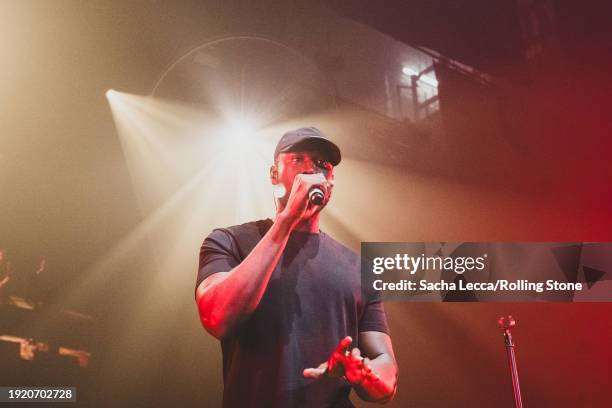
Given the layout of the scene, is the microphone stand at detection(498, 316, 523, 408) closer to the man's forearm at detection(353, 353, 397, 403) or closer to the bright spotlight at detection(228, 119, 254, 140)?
the man's forearm at detection(353, 353, 397, 403)

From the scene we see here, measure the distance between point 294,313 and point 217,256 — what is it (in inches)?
13.5

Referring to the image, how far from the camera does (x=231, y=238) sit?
6.07 ft

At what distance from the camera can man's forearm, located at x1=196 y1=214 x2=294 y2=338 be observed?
1.53 metres

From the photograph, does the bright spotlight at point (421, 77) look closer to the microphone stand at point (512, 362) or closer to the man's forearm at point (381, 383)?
the microphone stand at point (512, 362)

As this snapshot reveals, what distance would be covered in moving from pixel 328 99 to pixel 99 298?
150cm

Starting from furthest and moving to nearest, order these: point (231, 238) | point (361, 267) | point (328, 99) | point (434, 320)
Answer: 1. point (328, 99)
2. point (434, 320)
3. point (361, 267)
4. point (231, 238)

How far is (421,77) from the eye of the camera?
265cm

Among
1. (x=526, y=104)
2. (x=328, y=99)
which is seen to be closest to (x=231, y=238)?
(x=328, y=99)

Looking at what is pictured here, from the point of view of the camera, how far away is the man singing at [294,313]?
5.11 feet

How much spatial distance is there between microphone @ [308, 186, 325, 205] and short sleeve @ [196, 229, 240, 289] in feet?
1.23

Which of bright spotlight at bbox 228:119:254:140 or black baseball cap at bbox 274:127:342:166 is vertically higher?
bright spotlight at bbox 228:119:254:140

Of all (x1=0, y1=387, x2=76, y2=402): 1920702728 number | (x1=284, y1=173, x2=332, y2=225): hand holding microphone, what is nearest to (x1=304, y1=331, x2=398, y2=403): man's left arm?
(x1=284, y1=173, x2=332, y2=225): hand holding microphone

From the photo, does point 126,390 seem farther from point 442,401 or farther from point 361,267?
point 442,401

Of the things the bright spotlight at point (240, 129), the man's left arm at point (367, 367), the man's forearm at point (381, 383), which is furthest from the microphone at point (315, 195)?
the bright spotlight at point (240, 129)
